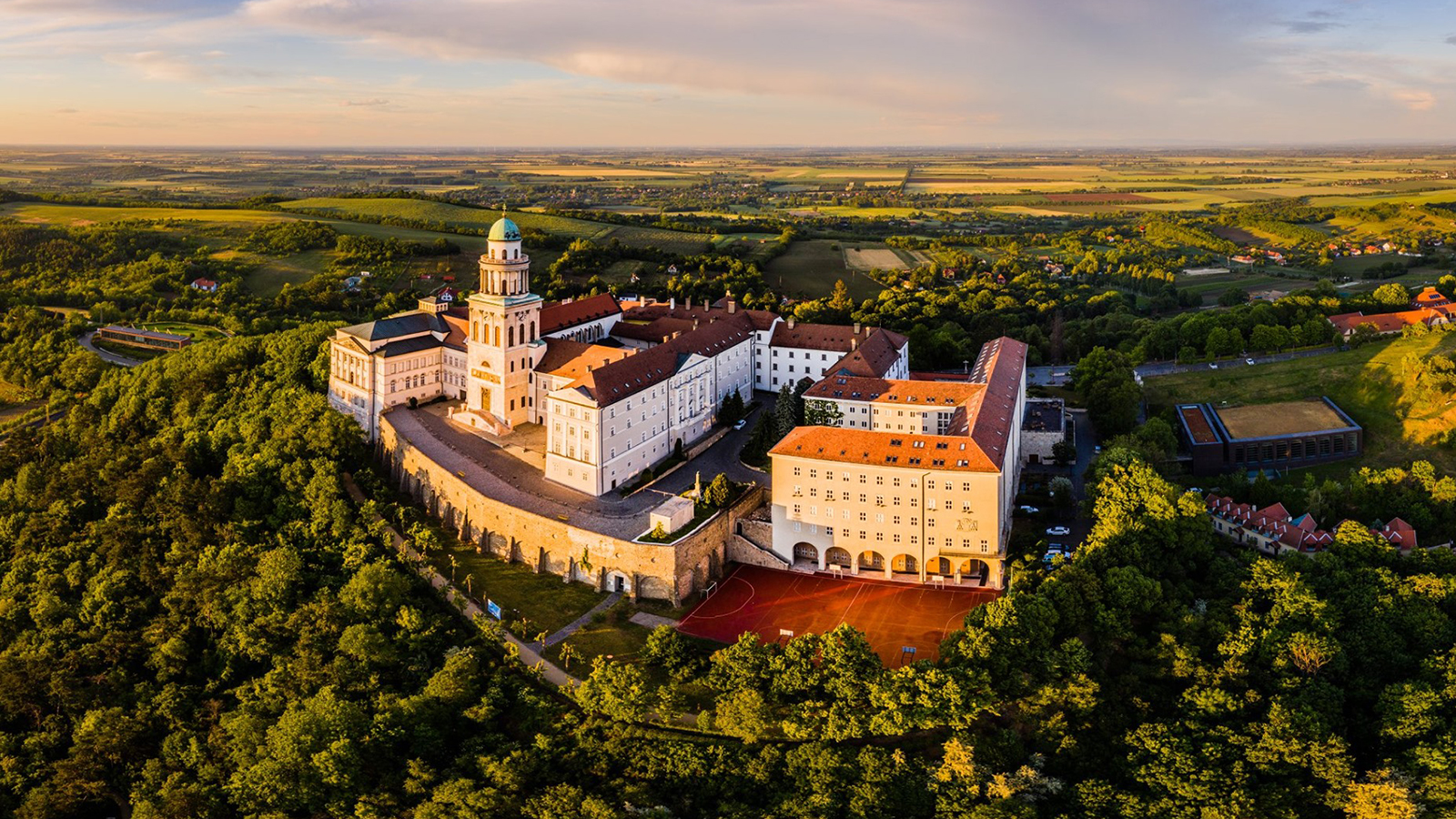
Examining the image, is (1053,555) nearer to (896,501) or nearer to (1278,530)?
(896,501)

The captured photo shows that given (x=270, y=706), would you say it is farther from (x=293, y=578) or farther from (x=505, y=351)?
(x=505, y=351)

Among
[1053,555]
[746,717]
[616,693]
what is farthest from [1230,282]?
[616,693]

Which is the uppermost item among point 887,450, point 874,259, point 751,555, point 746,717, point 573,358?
point 874,259

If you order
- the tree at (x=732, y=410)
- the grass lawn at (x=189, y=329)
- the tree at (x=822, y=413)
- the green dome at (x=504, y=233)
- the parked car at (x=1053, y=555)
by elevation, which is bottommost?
the parked car at (x=1053, y=555)

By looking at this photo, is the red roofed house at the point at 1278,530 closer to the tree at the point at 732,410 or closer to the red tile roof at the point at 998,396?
the red tile roof at the point at 998,396

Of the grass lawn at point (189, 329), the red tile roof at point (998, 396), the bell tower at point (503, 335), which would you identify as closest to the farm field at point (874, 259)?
the red tile roof at point (998, 396)

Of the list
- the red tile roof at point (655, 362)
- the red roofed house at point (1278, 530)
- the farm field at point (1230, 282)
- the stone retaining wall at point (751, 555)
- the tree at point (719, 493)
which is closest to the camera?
the red roofed house at point (1278, 530)

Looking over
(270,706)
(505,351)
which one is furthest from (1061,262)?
(270,706)
